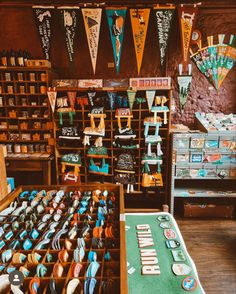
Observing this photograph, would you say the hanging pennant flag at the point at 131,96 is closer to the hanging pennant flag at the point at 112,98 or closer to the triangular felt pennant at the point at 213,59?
the hanging pennant flag at the point at 112,98

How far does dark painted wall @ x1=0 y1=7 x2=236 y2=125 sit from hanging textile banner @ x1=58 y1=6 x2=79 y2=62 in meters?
0.32

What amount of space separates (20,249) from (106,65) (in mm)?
4093

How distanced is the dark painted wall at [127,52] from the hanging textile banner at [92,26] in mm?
308

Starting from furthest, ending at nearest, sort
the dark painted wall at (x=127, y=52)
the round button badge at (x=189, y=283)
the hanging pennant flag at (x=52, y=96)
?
the dark painted wall at (x=127, y=52)
the hanging pennant flag at (x=52, y=96)
the round button badge at (x=189, y=283)

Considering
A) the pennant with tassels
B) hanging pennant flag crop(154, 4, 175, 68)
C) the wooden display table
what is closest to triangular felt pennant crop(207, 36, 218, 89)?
the pennant with tassels

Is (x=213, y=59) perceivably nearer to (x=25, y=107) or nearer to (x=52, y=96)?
(x=52, y=96)

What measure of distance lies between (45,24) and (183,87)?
2.81 meters

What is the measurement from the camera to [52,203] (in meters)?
2.22

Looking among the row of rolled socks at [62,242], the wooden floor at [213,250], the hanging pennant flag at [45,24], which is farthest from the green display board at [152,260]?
the hanging pennant flag at [45,24]

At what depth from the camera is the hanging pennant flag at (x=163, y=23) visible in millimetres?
4250

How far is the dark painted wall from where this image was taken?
480cm

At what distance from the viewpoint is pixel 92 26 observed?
4.49 metres

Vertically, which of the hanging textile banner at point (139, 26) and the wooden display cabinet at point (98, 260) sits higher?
the hanging textile banner at point (139, 26)

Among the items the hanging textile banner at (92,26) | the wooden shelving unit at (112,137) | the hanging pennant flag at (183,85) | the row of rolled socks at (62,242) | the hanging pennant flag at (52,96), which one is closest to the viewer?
the row of rolled socks at (62,242)
